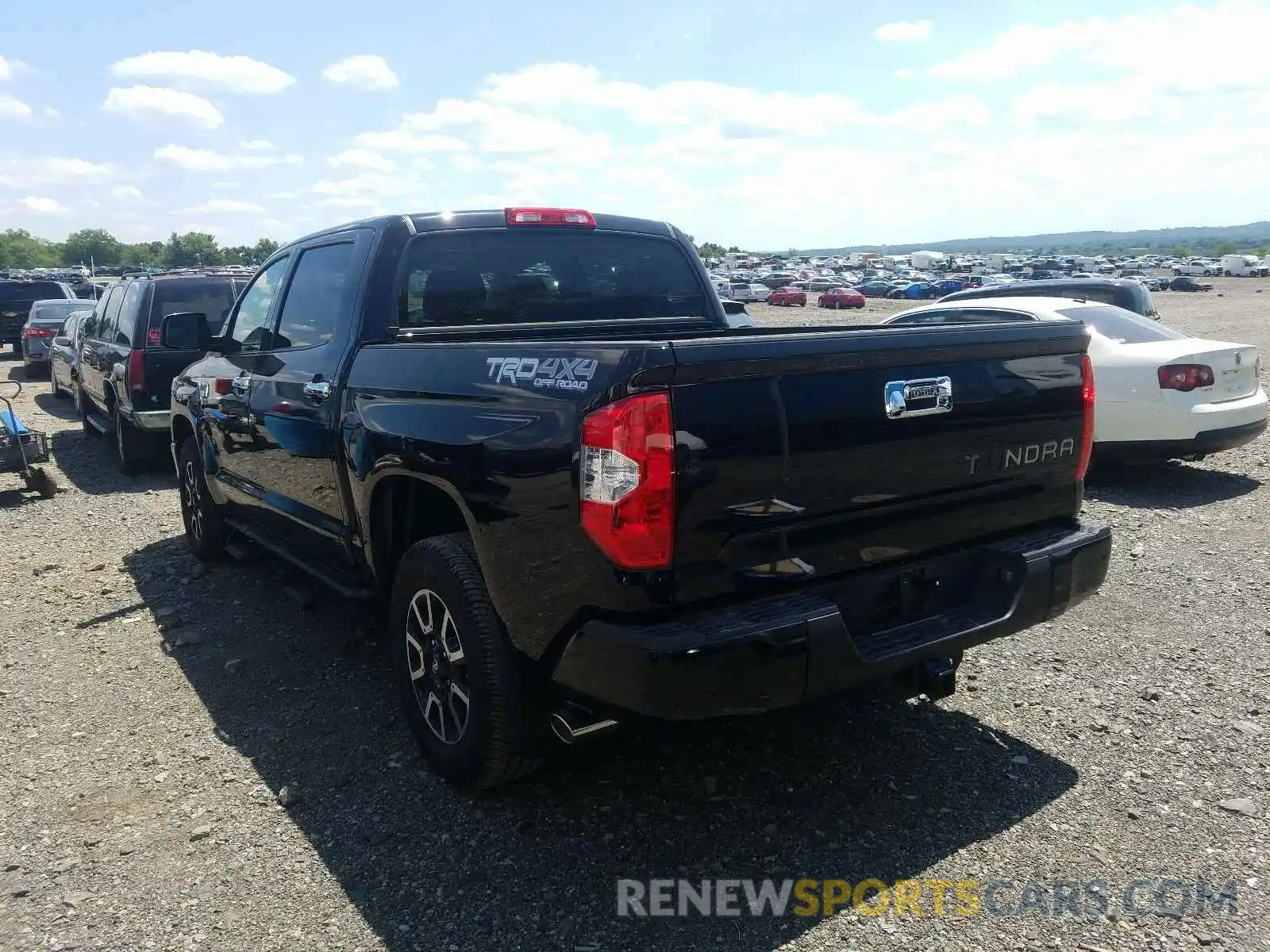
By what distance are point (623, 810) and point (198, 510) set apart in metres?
4.17

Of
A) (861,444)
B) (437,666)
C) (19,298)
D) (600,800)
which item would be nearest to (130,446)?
(437,666)

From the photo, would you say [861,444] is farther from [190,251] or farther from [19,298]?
[190,251]

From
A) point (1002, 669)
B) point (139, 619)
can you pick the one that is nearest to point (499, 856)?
point (1002, 669)

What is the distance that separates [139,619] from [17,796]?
6.37ft

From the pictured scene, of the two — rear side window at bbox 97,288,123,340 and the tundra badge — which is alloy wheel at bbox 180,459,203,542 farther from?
the tundra badge

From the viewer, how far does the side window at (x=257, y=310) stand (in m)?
5.12

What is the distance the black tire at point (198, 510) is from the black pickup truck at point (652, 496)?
2101mm

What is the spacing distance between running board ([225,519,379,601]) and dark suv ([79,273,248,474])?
3.45m

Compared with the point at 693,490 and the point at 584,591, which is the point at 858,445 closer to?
the point at 693,490

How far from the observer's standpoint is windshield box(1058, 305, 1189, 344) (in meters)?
8.07

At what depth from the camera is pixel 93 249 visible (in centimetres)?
13425

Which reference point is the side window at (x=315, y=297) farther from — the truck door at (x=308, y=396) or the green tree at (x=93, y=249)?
the green tree at (x=93, y=249)

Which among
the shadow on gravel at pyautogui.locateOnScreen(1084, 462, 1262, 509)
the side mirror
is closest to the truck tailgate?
the side mirror

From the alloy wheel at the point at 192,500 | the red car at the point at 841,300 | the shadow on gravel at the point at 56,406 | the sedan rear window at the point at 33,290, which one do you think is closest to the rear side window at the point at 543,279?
the alloy wheel at the point at 192,500
